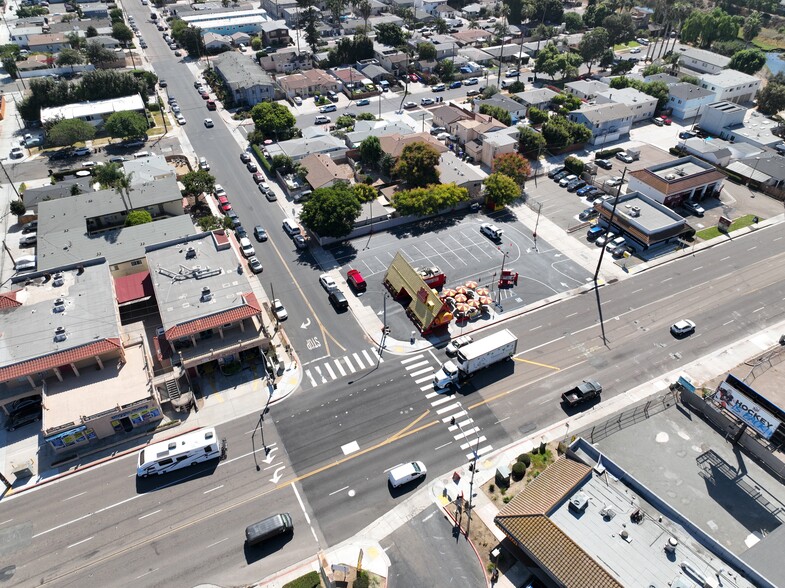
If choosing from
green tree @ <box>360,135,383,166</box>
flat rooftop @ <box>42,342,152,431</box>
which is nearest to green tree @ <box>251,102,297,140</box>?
green tree @ <box>360,135,383,166</box>

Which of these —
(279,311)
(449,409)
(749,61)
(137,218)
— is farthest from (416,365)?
(749,61)

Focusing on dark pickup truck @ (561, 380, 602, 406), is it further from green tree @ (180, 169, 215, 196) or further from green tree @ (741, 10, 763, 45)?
green tree @ (741, 10, 763, 45)

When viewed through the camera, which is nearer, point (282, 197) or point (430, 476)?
point (430, 476)

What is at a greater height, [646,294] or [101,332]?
[101,332]

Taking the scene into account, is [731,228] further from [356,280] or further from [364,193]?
[356,280]

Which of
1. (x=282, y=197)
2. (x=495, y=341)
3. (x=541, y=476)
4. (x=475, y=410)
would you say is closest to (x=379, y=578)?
(x=541, y=476)

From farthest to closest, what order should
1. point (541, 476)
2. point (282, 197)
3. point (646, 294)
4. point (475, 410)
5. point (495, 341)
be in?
point (282, 197), point (646, 294), point (495, 341), point (475, 410), point (541, 476)

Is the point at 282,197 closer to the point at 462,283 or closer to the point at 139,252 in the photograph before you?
the point at 139,252

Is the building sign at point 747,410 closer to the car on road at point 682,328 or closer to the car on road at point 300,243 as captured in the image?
the car on road at point 682,328
